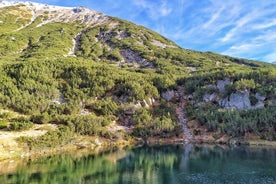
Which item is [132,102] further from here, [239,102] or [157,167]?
[157,167]

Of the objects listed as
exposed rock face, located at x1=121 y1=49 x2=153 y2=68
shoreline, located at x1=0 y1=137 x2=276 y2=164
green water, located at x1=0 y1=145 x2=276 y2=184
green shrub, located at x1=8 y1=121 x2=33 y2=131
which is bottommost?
green water, located at x1=0 y1=145 x2=276 y2=184

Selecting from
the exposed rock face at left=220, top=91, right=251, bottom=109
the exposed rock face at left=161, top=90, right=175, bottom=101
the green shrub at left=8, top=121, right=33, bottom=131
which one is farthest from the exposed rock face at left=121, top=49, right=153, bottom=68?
the green shrub at left=8, top=121, right=33, bottom=131

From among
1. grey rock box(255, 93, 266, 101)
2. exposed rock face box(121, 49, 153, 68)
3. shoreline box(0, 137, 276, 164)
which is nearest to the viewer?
shoreline box(0, 137, 276, 164)

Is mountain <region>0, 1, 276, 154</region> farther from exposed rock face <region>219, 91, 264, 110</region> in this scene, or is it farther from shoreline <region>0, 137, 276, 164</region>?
shoreline <region>0, 137, 276, 164</region>

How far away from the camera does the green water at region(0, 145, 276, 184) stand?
54.0 m

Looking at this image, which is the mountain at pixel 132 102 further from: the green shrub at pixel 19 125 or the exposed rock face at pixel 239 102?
the green shrub at pixel 19 125

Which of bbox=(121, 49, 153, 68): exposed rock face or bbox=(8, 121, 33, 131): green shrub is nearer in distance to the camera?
bbox=(8, 121, 33, 131): green shrub

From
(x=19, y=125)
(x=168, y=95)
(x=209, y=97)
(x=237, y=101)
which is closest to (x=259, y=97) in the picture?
(x=237, y=101)

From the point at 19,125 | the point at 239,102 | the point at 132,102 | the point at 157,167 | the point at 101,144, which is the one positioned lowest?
the point at 157,167

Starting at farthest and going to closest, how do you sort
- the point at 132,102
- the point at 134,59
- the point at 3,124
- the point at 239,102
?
the point at 134,59, the point at 132,102, the point at 239,102, the point at 3,124

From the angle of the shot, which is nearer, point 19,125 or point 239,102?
point 19,125

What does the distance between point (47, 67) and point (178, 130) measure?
64.8 meters

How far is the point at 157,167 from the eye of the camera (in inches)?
2554

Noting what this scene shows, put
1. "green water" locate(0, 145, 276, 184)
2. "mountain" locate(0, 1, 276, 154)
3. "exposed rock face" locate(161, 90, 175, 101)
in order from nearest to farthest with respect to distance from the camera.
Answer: "green water" locate(0, 145, 276, 184) < "mountain" locate(0, 1, 276, 154) < "exposed rock face" locate(161, 90, 175, 101)
